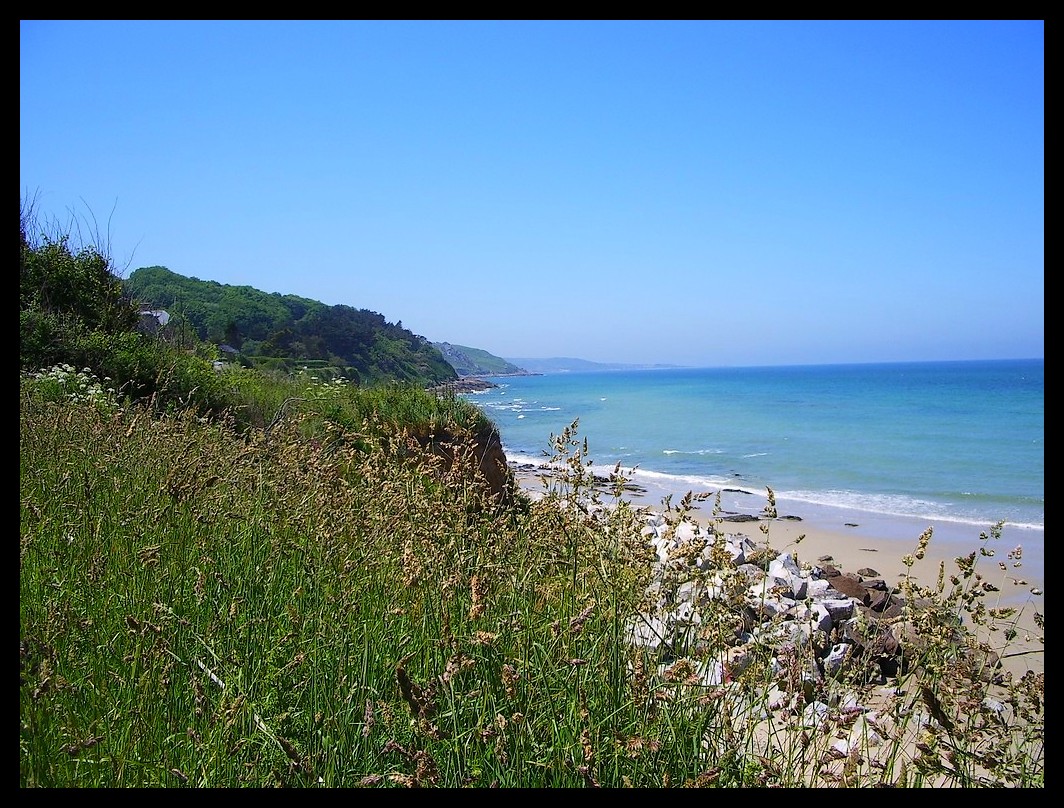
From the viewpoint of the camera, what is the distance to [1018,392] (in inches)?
2532

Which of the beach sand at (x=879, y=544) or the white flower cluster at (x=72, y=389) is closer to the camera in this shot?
the white flower cluster at (x=72, y=389)

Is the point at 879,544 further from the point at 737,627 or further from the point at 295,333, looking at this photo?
the point at 295,333

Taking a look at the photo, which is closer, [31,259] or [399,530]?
[399,530]

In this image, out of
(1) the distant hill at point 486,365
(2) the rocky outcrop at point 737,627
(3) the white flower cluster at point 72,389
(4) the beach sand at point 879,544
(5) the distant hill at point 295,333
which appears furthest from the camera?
(1) the distant hill at point 486,365

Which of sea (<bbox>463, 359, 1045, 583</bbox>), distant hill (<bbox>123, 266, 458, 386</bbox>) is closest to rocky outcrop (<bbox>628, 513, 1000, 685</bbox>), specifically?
sea (<bbox>463, 359, 1045, 583</bbox>)

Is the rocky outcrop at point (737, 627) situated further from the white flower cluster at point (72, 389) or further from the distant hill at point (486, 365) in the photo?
the distant hill at point (486, 365)

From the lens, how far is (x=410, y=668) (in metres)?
2.88

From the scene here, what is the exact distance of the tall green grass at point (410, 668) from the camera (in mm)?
2170

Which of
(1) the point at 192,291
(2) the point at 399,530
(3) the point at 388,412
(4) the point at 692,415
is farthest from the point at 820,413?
(2) the point at 399,530

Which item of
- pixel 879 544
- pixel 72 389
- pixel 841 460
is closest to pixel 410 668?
pixel 72 389

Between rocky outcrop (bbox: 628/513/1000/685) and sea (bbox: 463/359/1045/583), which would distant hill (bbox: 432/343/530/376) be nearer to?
sea (bbox: 463/359/1045/583)

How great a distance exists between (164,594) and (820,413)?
50248mm

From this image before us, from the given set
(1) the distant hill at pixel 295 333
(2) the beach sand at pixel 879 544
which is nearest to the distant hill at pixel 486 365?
(1) the distant hill at pixel 295 333
